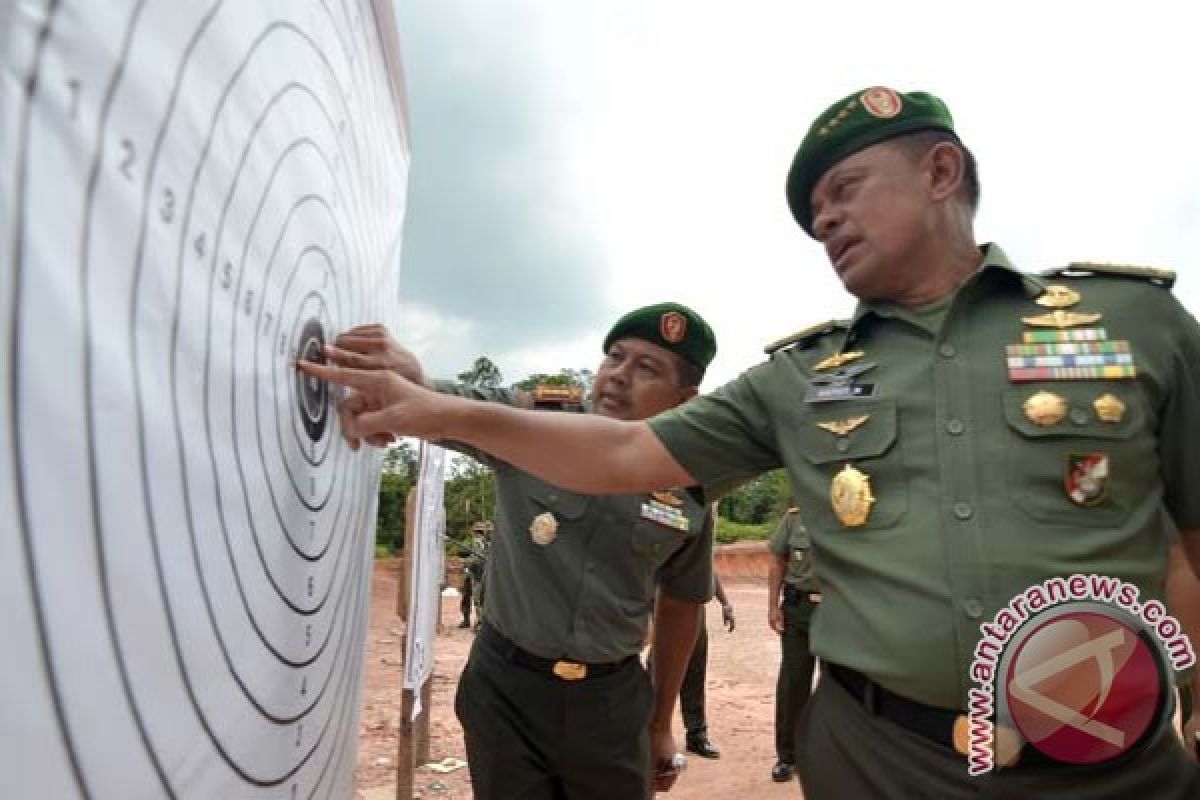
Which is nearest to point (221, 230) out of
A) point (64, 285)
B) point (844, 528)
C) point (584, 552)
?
point (64, 285)

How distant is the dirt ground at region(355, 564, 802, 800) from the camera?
4418mm

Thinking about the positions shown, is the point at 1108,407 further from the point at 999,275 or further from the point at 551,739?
the point at 551,739

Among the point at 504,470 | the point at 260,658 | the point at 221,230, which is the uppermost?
the point at 221,230

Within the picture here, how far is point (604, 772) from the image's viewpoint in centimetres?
188

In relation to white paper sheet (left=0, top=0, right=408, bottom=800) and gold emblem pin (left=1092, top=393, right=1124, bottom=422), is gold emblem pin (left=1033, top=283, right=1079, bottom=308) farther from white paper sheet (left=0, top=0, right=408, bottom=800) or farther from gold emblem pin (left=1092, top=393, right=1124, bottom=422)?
white paper sheet (left=0, top=0, right=408, bottom=800)

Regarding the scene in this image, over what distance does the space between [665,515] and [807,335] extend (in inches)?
31.2

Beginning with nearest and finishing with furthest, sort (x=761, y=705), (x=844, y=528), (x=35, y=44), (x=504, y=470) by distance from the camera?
1. (x=35, y=44)
2. (x=844, y=528)
3. (x=504, y=470)
4. (x=761, y=705)

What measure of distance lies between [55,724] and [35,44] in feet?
1.25

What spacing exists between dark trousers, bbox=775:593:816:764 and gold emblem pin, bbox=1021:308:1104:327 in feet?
11.5

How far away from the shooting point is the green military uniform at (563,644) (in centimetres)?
188

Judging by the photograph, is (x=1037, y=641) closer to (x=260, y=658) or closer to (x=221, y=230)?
(x=260, y=658)

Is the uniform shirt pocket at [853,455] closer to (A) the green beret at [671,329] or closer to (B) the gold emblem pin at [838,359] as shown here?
(B) the gold emblem pin at [838,359]

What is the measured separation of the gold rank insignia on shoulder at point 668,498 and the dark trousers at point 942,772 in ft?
3.12

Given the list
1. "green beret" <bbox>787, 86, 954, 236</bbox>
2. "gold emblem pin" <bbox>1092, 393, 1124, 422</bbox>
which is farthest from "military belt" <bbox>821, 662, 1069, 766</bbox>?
"green beret" <bbox>787, 86, 954, 236</bbox>
